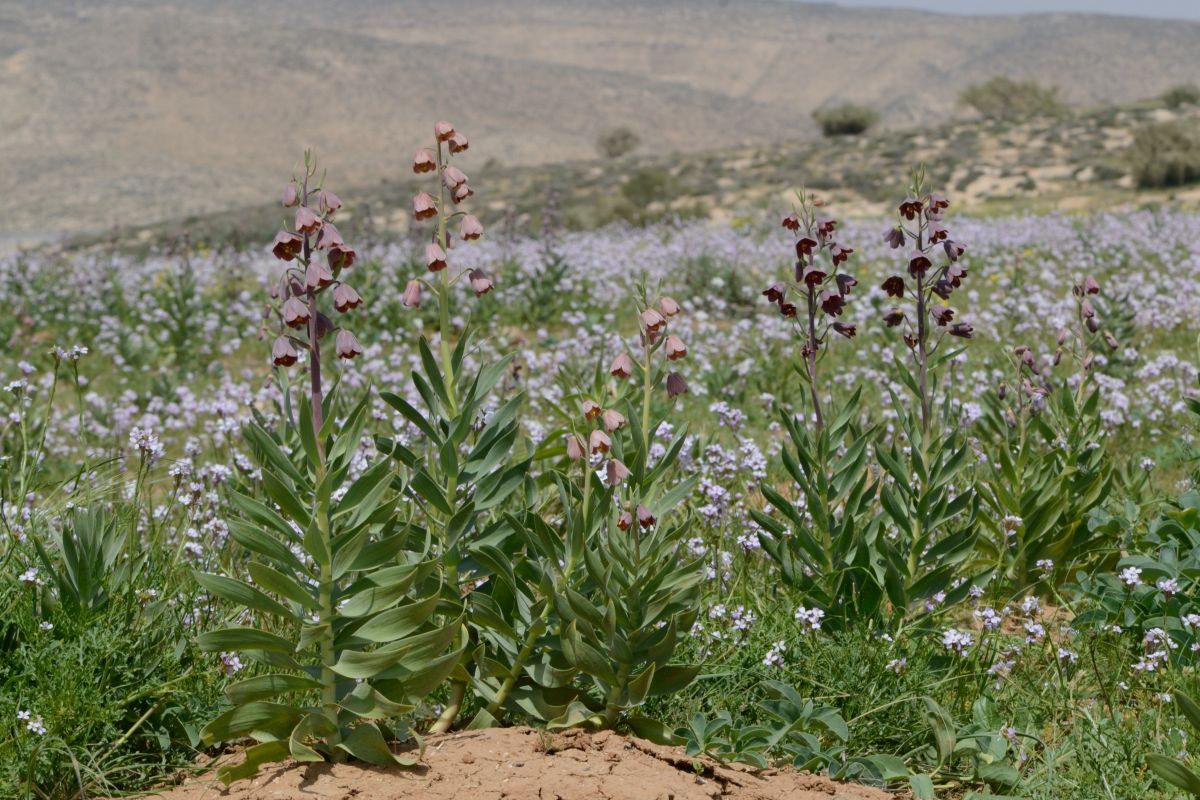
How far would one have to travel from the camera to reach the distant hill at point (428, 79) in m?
63.9

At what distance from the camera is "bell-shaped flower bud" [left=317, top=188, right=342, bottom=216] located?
3.17 meters

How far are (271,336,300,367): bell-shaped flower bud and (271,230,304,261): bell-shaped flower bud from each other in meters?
0.22

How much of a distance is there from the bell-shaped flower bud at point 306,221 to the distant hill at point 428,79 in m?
45.3

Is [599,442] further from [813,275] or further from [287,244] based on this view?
[813,275]

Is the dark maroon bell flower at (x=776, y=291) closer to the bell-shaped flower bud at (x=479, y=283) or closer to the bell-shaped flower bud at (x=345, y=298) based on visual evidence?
the bell-shaped flower bud at (x=479, y=283)

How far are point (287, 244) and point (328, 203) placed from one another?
152mm

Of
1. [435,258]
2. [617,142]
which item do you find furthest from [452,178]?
[617,142]

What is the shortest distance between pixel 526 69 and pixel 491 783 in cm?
9513

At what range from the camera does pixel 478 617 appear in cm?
345

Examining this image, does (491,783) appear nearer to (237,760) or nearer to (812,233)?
(237,760)

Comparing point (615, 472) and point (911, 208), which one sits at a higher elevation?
point (911, 208)

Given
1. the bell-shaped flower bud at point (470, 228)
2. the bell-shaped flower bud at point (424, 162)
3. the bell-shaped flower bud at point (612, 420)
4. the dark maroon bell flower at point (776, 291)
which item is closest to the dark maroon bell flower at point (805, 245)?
the dark maroon bell flower at point (776, 291)

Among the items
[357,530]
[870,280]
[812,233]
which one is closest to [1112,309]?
[870,280]

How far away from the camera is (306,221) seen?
309 cm
